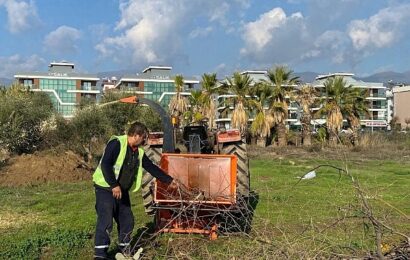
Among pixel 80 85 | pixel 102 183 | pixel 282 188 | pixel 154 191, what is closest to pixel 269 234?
pixel 102 183

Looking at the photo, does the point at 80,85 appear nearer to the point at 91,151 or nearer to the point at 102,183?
the point at 91,151

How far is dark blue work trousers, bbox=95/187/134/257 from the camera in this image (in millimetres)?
6719

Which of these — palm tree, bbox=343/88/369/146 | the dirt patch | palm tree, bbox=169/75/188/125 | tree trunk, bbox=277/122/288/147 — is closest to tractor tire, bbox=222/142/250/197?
the dirt patch

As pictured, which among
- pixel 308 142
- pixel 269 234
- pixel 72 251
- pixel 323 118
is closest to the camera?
pixel 269 234

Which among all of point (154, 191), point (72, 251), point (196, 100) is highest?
point (196, 100)

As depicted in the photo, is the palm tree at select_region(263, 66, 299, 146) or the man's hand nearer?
the man's hand

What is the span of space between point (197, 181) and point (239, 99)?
32.5m

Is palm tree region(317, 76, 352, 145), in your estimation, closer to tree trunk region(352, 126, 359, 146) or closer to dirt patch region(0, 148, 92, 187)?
tree trunk region(352, 126, 359, 146)

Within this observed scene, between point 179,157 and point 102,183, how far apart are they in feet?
6.21

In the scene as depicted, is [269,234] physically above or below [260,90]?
below

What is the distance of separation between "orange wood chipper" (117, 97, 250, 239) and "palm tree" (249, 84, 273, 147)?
1087 inches

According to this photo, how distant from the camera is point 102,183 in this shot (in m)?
6.87

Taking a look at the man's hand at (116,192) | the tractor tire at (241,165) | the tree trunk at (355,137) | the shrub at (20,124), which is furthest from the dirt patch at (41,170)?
the tree trunk at (355,137)

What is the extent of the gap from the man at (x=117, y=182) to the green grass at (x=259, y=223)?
1.82 feet
